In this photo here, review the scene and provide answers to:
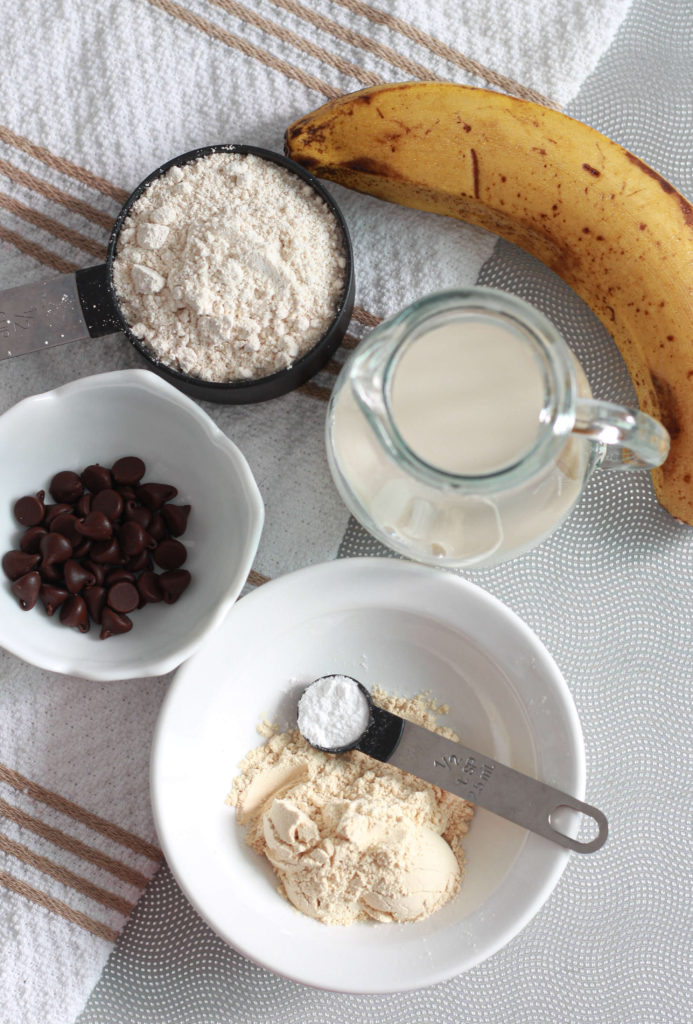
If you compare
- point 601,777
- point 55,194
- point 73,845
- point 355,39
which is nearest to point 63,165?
point 55,194

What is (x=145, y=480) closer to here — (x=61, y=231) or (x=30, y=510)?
(x=30, y=510)

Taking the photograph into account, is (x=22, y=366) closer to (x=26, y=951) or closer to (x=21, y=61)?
(x=21, y=61)

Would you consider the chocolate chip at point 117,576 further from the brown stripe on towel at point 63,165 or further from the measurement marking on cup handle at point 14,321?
the brown stripe on towel at point 63,165

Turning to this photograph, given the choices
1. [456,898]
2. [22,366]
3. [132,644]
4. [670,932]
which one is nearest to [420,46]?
[22,366]

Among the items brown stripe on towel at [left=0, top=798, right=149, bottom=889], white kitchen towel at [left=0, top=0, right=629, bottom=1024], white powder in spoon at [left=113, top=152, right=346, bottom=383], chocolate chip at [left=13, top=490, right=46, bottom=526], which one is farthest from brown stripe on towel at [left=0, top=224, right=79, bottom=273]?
brown stripe on towel at [left=0, top=798, right=149, bottom=889]

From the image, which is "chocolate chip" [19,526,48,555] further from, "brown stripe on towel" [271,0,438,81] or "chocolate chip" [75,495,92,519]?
"brown stripe on towel" [271,0,438,81]

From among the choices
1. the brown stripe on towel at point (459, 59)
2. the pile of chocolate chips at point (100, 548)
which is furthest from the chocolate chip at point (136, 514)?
the brown stripe on towel at point (459, 59)
